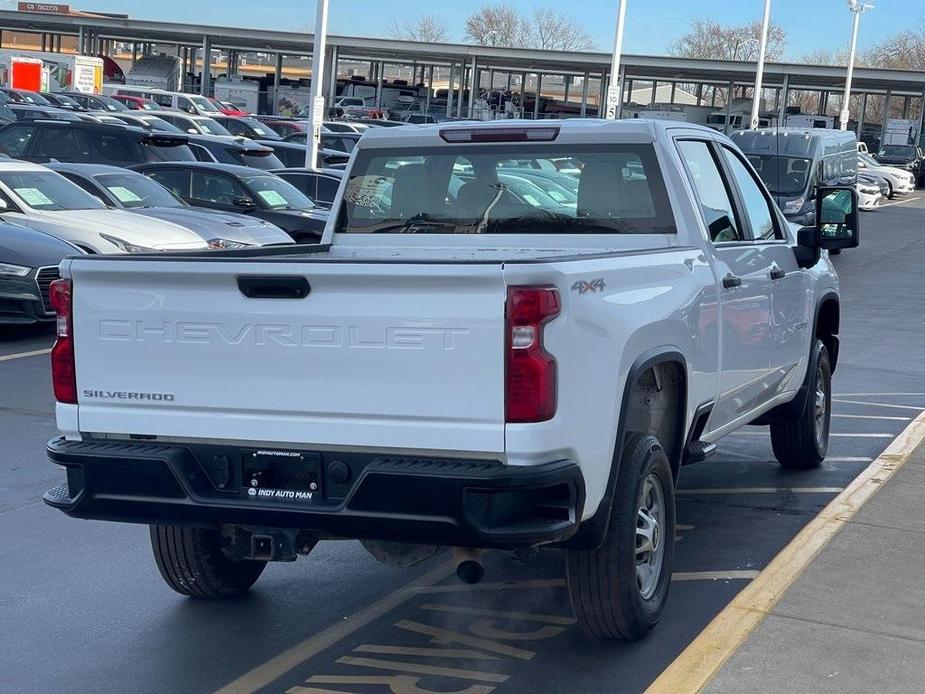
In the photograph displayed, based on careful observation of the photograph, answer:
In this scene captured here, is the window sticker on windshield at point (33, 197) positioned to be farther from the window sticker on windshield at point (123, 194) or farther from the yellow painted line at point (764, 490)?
the yellow painted line at point (764, 490)

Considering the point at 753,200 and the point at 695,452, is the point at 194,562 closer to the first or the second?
the point at 695,452

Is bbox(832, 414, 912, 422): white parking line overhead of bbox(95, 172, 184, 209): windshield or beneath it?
beneath

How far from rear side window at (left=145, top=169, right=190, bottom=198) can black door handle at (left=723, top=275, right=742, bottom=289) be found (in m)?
13.2

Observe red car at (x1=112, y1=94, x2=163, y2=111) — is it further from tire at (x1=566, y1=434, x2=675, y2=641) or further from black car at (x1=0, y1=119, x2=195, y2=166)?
tire at (x1=566, y1=434, x2=675, y2=641)

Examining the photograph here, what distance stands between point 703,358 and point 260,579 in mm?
2208

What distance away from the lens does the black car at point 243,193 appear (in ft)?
57.9

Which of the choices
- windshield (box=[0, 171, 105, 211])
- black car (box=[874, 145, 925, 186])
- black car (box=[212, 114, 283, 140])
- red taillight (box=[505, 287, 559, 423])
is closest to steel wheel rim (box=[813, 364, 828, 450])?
red taillight (box=[505, 287, 559, 423])

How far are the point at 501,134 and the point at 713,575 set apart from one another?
2226mm

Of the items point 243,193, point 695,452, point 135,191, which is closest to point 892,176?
point 243,193

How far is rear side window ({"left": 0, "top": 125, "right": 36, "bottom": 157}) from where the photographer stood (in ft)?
66.4

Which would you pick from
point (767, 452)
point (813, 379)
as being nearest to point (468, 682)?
point (813, 379)

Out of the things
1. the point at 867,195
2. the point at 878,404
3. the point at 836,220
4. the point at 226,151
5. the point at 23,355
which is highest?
the point at 836,220

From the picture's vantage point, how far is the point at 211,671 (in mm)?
4836

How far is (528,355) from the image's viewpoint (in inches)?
163
